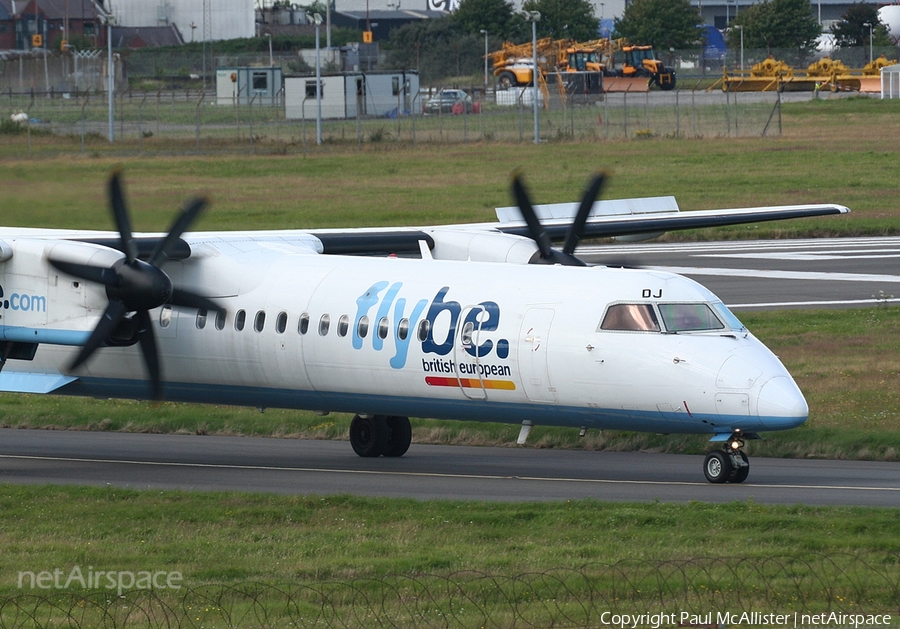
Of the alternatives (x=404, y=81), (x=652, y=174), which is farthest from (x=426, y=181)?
(x=404, y=81)

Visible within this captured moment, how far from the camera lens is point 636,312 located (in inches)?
665

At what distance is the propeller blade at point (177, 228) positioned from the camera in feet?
65.1

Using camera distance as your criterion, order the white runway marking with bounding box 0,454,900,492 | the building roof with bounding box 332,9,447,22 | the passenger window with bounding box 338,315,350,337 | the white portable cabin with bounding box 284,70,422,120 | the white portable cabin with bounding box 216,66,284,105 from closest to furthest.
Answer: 1. the white runway marking with bounding box 0,454,900,492
2. the passenger window with bounding box 338,315,350,337
3. the white portable cabin with bounding box 284,70,422,120
4. the white portable cabin with bounding box 216,66,284,105
5. the building roof with bounding box 332,9,447,22

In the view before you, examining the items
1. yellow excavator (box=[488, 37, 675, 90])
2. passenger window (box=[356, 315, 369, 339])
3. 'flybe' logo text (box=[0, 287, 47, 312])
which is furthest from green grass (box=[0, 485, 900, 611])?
yellow excavator (box=[488, 37, 675, 90])

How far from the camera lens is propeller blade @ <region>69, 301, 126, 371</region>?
1919 centimetres

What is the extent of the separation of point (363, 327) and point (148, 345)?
3.39 meters

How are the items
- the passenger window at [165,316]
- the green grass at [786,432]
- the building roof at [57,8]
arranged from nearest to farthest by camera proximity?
the passenger window at [165,316] → the green grass at [786,432] → the building roof at [57,8]

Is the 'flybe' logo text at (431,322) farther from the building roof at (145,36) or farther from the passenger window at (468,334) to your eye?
the building roof at (145,36)

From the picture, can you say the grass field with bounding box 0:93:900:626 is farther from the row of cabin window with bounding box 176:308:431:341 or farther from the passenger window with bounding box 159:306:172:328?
the row of cabin window with bounding box 176:308:431:341

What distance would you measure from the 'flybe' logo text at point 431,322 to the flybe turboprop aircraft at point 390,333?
0.08 feet

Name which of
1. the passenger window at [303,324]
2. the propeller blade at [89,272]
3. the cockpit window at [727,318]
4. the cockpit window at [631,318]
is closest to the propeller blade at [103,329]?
the propeller blade at [89,272]

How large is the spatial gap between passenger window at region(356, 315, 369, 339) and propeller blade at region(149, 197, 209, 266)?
315 cm

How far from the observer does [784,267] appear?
39594 millimetres

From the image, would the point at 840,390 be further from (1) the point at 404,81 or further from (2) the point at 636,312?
(1) the point at 404,81
